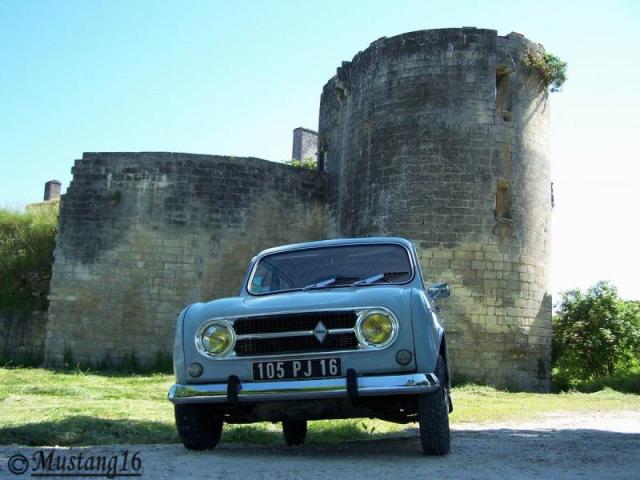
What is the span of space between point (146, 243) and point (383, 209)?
20.2 feet

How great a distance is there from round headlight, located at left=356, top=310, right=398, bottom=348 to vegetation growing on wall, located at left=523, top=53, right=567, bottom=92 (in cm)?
1409

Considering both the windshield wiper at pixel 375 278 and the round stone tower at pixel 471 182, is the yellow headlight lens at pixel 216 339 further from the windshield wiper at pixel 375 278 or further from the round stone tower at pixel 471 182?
the round stone tower at pixel 471 182

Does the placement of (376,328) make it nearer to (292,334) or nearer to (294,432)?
(292,334)

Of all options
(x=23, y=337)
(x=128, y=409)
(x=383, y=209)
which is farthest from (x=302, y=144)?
(x=128, y=409)

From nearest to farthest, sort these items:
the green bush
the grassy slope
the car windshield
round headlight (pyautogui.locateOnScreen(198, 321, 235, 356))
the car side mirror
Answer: round headlight (pyautogui.locateOnScreen(198, 321, 235, 356)), the car windshield, the car side mirror, the grassy slope, the green bush

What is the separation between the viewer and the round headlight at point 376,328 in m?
5.64

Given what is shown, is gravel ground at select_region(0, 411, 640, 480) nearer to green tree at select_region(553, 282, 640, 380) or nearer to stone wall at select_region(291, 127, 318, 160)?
green tree at select_region(553, 282, 640, 380)

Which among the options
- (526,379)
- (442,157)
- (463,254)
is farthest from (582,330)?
(442,157)

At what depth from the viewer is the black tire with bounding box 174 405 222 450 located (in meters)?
6.13

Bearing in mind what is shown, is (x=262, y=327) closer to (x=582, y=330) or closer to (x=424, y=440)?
(x=424, y=440)

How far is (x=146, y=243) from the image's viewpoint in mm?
19094

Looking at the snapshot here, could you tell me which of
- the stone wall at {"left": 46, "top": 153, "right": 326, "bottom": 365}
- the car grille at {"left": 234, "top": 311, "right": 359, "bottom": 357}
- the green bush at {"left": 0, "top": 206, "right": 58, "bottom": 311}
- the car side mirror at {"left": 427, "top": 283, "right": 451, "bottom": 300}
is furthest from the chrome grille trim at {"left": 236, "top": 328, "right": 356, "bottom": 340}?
the green bush at {"left": 0, "top": 206, "right": 58, "bottom": 311}

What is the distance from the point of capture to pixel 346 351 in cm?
564

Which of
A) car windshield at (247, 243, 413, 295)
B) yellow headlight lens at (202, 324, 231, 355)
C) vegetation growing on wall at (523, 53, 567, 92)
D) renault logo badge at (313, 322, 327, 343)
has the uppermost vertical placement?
vegetation growing on wall at (523, 53, 567, 92)
